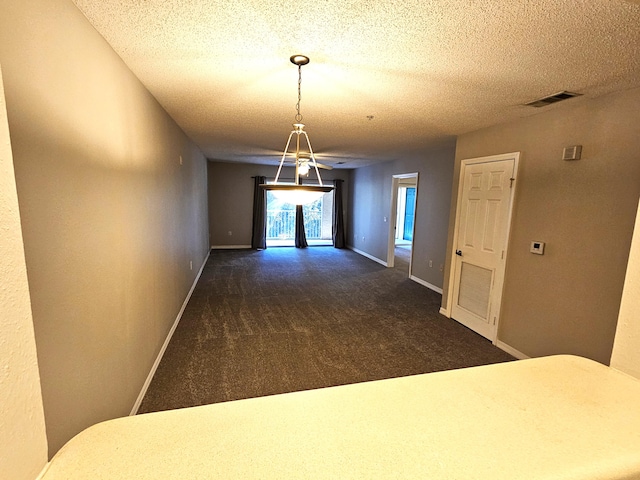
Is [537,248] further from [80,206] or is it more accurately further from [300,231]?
[300,231]

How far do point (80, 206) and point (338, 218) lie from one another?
7.54m

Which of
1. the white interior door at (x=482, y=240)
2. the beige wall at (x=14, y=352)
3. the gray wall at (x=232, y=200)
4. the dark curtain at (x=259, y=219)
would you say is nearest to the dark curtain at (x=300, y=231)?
the dark curtain at (x=259, y=219)

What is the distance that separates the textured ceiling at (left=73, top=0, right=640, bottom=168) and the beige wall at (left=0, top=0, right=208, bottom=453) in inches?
11.5

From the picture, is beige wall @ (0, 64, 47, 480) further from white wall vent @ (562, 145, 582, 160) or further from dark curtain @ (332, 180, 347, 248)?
dark curtain @ (332, 180, 347, 248)

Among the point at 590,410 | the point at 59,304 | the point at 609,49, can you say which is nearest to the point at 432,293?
the point at 609,49

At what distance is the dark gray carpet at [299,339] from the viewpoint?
8.16 ft

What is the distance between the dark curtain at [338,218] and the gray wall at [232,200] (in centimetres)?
88

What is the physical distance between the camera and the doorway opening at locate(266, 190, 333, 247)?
8.92m

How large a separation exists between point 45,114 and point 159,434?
3.90 feet

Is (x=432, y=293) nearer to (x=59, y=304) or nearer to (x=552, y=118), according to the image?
(x=552, y=118)

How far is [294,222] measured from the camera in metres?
9.03

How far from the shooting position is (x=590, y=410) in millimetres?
852

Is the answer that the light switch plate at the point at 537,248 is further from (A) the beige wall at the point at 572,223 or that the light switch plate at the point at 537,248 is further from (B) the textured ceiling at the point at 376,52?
(B) the textured ceiling at the point at 376,52

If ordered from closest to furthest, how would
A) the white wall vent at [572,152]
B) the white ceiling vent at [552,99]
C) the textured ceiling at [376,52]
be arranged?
the textured ceiling at [376,52]
the white ceiling vent at [552,99]
the white wall vent at [572,152]
